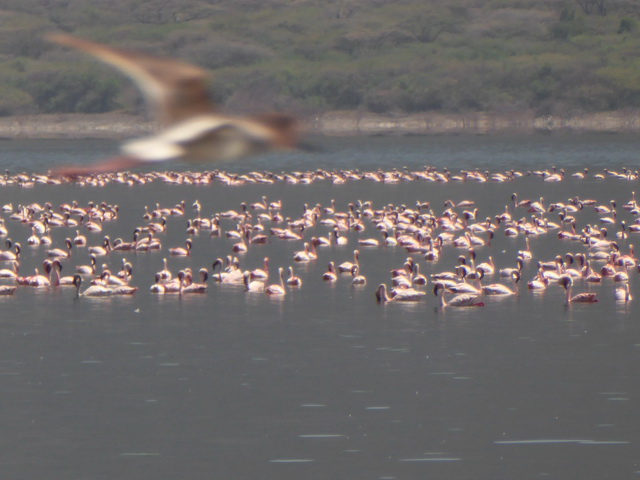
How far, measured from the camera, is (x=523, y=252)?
98.0ft

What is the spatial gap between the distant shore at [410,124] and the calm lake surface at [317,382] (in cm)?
7886

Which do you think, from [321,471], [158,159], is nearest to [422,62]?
[321,471]

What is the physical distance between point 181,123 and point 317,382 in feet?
45.8

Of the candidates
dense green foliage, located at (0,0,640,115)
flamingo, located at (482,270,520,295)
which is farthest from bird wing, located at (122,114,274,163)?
dense green foliage, located at (0,0,640,115)

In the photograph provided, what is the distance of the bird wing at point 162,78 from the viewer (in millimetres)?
2963

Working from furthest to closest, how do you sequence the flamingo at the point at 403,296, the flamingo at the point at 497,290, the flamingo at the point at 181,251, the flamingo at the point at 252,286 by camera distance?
the flamingo at the point at 181,251 < the flamingo at the point at 252,286 < the flamingo at the point at 497,290 < the flamingo at the point at 403,296

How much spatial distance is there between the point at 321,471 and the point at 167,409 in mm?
3312

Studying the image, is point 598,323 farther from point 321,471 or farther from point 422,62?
point 422,62

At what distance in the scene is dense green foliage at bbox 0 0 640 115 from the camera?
91.2 meters

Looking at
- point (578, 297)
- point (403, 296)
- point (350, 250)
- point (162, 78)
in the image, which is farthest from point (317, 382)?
point (350, 250)

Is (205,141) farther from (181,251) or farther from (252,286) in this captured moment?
(181,251)

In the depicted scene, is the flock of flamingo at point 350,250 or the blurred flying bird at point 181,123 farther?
the flock of flamingo at point 350,250

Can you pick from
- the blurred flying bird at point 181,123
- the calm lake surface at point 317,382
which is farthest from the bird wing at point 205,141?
the calm lake surface at point 317,382

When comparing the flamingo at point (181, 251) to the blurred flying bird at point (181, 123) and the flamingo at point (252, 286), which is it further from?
the blurred flying bird at point (181, 123)
